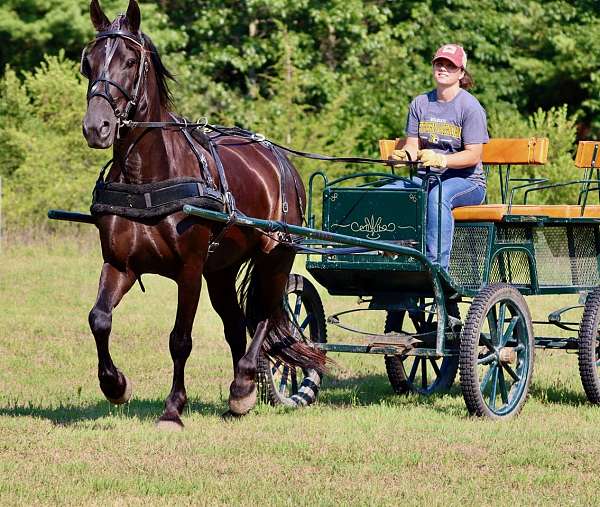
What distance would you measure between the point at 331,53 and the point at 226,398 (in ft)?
70.1

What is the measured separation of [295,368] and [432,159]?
5.61ft

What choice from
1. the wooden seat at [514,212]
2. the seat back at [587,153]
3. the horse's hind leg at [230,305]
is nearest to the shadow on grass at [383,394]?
the horse's hind leg at [230,305]

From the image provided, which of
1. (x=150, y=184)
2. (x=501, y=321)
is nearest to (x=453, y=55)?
(x=501, y=321)

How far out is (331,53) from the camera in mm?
Result: 29688

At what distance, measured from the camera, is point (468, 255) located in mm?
8586

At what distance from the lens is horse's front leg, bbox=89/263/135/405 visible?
718 centimetres

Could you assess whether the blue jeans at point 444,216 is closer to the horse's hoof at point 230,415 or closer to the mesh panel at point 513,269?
the mesh panel at point 513,269

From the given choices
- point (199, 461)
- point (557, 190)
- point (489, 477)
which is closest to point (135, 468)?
point (199, 461)

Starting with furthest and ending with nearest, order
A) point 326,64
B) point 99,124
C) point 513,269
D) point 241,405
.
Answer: point 326,64, point 513,269, point 241,405, point 99,124

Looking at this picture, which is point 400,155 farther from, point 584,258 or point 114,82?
point 114,82

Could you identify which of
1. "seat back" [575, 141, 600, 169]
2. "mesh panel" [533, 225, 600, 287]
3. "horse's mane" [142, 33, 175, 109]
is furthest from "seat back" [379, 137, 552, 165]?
"horse's mane" [142, 33, 175, 109]

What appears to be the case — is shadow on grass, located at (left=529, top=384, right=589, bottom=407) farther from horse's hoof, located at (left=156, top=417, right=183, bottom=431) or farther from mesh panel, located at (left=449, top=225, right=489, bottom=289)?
horse's hoof, located at (left=156, top=417, right=183, bottom=431)

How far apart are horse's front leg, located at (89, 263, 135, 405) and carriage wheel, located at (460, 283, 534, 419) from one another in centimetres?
206

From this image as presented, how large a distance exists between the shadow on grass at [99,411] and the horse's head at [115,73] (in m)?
1.82
